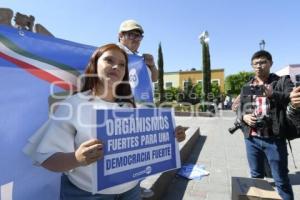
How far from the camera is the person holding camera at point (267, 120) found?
3184 mm

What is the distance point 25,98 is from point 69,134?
537mm

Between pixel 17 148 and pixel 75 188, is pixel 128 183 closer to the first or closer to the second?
pixel 75 188

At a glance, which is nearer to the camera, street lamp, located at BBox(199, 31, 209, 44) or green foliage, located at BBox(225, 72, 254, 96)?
street lamp, located at BBox(199, 31, 209, 44)

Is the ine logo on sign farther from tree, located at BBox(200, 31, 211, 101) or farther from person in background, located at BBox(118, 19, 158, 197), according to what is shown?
tree, located at BBox(200, 31, 211, 101)

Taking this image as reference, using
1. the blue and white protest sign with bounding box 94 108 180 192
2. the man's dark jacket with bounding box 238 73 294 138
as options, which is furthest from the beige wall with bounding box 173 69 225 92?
the blue and white protest sign with bounding box 94 108 180 192

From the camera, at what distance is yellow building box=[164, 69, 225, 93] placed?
5900 cm

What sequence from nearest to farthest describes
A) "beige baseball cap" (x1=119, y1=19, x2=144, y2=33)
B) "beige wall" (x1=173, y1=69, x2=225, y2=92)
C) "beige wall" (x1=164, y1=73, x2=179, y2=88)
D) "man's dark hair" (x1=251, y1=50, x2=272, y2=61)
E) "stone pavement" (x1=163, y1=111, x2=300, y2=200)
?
1. "beige baseball cap" (x1=119, y1=19, x2=144, y2=33)
2. "man's dark hair" (x1=251, y1=50, x2=272, y2=61)
3. "stone pavement" (x1=163, y1=111, x2=300, y2=200)
4. "beige wall" (x1=173, y1=69, x2=225, y2=92)
5. "beige wall" (x1=164, y1=73, x2=179, y2=88)

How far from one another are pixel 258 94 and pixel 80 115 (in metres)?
2.36

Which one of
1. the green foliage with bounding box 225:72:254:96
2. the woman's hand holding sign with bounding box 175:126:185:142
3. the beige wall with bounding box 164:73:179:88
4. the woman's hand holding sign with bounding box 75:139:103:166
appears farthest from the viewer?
the green foliage with bounding box 225:72:254:96

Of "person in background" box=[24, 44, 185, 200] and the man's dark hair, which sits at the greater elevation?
the man's dark hair

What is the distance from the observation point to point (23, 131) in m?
1.85

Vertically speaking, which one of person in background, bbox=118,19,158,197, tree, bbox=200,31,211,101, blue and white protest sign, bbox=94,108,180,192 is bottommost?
blue and white protest sign, bbox=94,108,180,192

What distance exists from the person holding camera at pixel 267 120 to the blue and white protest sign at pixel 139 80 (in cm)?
116

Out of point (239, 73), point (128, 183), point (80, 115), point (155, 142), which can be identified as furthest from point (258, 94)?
point (239, 73)
